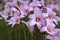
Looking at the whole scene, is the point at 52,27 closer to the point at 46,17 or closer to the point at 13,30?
the point at 46,17

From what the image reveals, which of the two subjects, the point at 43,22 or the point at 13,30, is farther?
the point at 13,30

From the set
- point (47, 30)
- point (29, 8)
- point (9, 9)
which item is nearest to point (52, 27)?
point (47, 30)

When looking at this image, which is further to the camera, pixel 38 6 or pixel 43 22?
pixel 38 6

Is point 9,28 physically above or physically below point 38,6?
below

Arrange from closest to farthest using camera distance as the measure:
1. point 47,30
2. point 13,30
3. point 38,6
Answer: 1. point 47,30
2. point 38,6
3. point 13,30

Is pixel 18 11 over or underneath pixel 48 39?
over

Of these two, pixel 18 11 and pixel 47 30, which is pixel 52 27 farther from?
pixel 18 11

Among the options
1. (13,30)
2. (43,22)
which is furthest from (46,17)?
(13,30)

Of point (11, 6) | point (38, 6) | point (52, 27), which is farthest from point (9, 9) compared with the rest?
point (52, 27)

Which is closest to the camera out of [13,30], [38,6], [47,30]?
[47,30]
